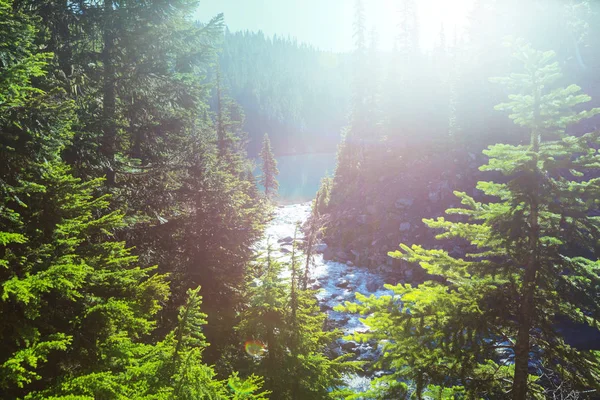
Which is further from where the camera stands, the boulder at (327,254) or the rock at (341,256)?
the boulder at (327,254)

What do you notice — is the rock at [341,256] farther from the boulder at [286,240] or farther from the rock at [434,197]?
the rock at [434,197]

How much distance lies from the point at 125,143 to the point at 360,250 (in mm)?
25447

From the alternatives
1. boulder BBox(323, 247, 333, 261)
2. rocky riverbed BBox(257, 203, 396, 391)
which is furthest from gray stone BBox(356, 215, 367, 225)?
rocky riverbed BBox(257, 203, 396, 391)

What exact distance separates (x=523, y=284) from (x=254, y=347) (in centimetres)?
655

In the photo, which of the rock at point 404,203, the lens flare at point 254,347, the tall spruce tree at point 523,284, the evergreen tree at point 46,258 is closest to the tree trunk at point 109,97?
the evergreen tree at point 46,258

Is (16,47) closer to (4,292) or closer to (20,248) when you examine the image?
(20,248)

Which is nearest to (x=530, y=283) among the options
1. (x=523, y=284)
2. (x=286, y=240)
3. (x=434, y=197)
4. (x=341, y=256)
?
(x=523, y=284)

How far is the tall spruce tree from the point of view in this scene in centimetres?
504

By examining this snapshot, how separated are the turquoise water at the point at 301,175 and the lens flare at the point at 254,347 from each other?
1661 inches

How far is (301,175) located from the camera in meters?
98.6

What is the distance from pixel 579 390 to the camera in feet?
16.6

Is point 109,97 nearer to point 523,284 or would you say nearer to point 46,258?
point 46,258

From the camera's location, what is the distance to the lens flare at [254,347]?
8430 mm

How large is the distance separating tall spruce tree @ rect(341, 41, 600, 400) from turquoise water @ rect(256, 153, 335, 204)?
4441 cm
